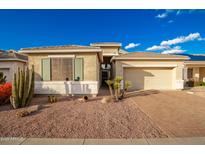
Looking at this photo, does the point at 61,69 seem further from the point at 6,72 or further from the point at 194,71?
the point at 194,71

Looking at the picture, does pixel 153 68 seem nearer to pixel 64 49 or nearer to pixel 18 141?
pixel 64 49

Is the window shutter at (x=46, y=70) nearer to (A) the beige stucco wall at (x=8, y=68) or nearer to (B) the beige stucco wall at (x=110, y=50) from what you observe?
(A) the beige stucco wall at (x=8, y=68)

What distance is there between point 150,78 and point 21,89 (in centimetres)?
1095

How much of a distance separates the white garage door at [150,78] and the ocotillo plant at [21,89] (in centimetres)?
866

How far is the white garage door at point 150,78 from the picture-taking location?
1274 centimetres

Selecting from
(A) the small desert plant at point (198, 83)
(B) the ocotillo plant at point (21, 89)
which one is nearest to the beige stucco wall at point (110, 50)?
(A) the small desert plant at point (198, 83)

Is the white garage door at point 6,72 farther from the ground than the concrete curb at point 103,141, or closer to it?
farther from the ground

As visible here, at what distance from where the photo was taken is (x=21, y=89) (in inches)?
254

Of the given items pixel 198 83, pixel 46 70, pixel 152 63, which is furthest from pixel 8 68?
pixel 198 83

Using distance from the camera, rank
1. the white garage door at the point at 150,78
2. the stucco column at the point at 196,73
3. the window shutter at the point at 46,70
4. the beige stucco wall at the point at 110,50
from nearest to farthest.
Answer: the window shutter at the point at 46,70 → the white garage door at the point at 150,78 → the stucco column at the point at 196,73 → the beige stucco wall at the point at 110,50

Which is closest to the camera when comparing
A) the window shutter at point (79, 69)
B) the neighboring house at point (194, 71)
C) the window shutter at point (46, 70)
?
the window shutter at point (79, 69)

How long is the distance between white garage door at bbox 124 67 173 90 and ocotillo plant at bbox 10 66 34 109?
8657 mm

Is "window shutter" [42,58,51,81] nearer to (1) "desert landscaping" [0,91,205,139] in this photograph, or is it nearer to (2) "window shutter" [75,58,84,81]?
(2) "window shutter" [75,58,84,81]
